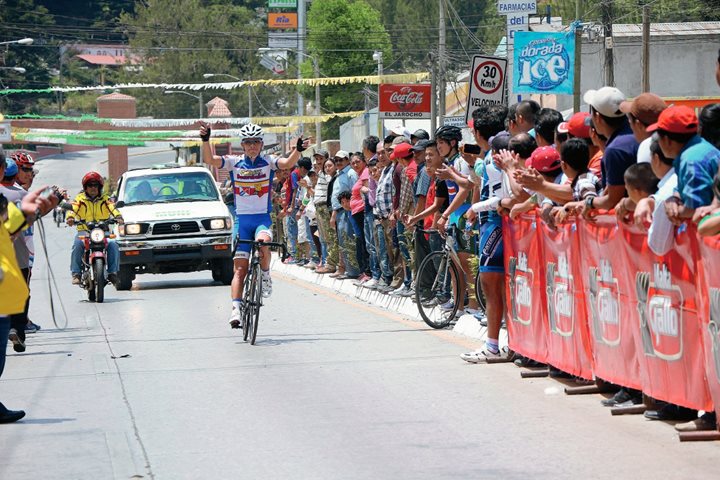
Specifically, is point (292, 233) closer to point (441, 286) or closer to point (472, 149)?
point (441, 286)

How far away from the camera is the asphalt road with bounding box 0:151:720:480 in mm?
7266

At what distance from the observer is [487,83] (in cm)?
1719

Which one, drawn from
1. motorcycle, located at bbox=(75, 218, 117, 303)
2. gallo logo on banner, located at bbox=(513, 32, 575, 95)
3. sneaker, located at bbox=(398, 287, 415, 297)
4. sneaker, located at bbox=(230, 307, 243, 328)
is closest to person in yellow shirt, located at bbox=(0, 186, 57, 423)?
sneaker, located at bbox=(230, 307, 243, 328)

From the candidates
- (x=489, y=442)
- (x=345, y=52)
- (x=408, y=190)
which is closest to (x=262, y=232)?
(x=408, y=190)

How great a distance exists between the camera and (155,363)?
39.4 feet

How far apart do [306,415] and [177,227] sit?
1324cm

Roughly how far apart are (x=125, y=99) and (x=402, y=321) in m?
96.9

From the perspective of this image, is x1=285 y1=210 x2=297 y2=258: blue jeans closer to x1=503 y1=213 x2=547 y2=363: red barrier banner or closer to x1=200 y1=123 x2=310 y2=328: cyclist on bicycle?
x1=200 y1=123 x2=310 y2=328: cyclist on bicycle

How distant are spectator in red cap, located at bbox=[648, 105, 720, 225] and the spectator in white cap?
91 centimetres

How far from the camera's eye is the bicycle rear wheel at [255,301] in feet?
42.7

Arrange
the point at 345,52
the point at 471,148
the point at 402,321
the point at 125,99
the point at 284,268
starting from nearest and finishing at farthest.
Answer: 1. the point at 471,148
2. the point at 402,321
3. the point at 284,268
4. the point at 345,52
5. the point at 125,99

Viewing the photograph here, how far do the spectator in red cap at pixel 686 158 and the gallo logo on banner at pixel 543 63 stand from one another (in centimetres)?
2901

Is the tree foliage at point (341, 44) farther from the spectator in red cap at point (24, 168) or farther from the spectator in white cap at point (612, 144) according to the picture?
the spectator in white cap at point (612, 144)

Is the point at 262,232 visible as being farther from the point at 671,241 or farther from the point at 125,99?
the point at 125,99
